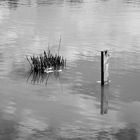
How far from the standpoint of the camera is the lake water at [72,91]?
57.5ft

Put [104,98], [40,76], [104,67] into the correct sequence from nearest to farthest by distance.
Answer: [104,98] → [104,67] → [40,76]

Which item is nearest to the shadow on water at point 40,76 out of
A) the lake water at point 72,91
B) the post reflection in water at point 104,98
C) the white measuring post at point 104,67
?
the lake water at point 72,91

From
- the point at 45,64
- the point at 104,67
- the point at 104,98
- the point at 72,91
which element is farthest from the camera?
the point at 45,64

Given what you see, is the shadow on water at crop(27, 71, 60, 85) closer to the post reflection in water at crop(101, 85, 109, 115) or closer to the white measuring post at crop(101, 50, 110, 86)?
the white measuring post at crop(101, 50, 110, 86)

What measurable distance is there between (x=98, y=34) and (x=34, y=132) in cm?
3293

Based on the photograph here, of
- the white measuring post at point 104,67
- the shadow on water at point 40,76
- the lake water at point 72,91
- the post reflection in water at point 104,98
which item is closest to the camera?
the lake water at point 72,91

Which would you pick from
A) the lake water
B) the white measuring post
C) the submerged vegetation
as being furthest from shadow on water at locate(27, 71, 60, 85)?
the white measuring post

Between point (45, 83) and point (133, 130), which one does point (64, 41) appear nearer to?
point (45, 83)

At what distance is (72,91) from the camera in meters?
23.9

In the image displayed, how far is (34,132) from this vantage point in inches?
675

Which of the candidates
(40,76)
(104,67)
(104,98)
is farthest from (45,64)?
(104,98)

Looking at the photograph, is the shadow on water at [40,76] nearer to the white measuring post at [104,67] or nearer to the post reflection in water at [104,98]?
the white measuring post at [104,67]

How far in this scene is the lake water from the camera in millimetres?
17531

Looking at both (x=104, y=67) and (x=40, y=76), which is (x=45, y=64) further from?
(x=104, y=67)
